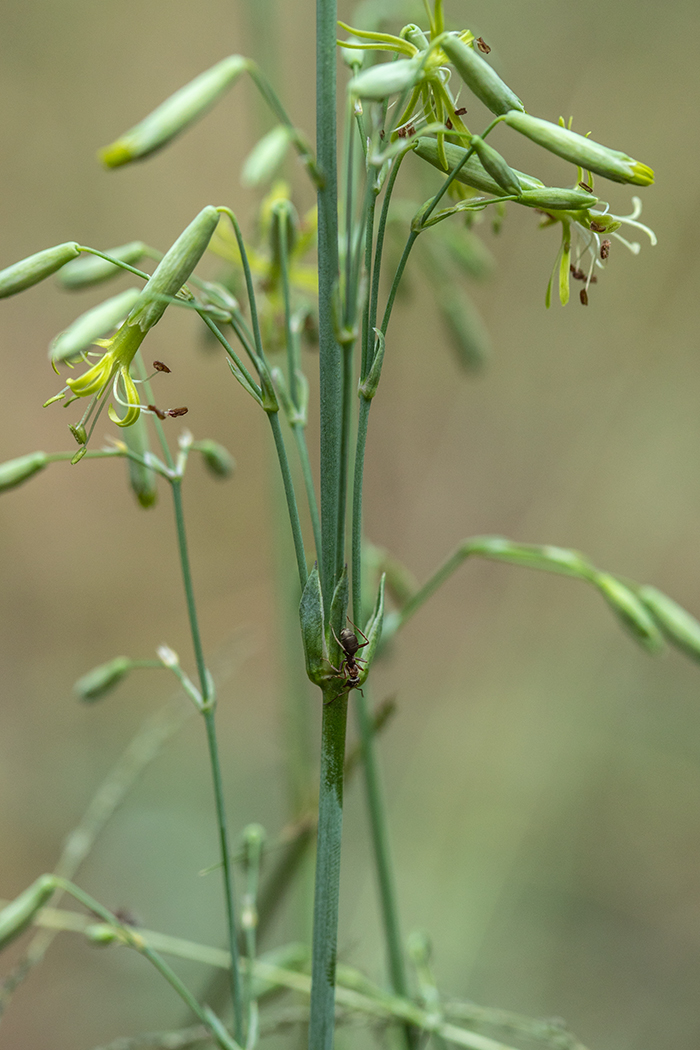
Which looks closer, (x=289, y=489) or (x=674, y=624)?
(x=289, y=489)

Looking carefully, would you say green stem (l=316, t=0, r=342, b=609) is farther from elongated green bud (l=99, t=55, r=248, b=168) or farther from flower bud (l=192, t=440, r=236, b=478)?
flower bud (l=192, t=440, r=236, b=478)

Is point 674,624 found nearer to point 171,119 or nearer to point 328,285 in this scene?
point 328,285

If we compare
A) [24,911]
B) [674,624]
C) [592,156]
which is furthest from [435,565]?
[592,156]

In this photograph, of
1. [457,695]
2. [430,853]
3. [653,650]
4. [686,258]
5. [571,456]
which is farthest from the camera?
[571,456]

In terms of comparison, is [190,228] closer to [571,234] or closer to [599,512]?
[571,234]

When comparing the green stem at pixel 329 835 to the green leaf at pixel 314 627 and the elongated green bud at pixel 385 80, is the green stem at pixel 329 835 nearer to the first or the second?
the green leaf at pixel 314 627

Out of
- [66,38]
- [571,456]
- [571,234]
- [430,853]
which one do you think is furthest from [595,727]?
[66,38]

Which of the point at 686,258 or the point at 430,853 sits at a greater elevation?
the point at 686,258
